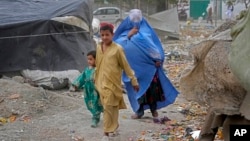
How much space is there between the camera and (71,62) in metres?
12.0

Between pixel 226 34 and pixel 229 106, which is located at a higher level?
pixel 226 34

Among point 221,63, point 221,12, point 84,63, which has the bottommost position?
point 221,12

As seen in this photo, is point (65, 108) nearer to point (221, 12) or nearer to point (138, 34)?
point (138, 34)

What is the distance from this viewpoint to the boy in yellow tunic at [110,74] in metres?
6.76

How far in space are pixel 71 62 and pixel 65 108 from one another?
3.07 m

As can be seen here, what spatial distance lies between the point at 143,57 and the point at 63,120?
4.77ft

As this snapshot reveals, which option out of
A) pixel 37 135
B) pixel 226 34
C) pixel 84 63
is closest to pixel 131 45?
pixel 37 135

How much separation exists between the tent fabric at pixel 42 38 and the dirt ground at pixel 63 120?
4.09 ft

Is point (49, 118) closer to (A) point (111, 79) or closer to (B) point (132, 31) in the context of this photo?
(B) point (132, 31)

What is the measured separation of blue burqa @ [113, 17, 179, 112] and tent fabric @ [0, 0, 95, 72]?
3.68m

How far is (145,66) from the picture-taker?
814 centimetres

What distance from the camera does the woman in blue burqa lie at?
8.12m

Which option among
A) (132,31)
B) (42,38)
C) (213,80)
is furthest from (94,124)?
(42,38)

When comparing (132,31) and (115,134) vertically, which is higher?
(132,31)
